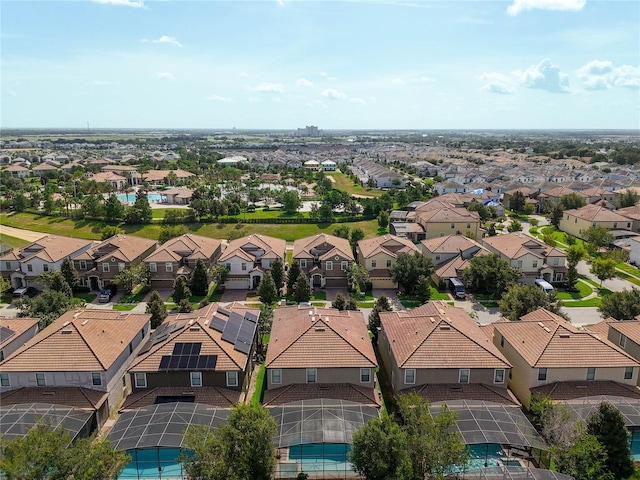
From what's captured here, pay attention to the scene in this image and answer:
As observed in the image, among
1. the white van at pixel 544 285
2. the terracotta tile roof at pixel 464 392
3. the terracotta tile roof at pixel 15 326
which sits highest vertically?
the terracotta tile roof at pixel 15 326

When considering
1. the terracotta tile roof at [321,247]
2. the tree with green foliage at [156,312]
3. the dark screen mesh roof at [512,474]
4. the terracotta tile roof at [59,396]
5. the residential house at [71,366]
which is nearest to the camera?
the dark screen mesh roof at [512,474]

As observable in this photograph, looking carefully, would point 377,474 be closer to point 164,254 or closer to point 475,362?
point 475,362

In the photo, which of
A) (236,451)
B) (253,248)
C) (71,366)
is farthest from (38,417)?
(253,248)

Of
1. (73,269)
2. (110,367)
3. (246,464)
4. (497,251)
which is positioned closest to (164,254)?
(73,269)

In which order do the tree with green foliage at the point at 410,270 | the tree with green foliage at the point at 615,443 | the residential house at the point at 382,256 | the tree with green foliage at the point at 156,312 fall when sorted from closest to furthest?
the tree with green foliage at the point at 615,443, the tree with green foliage at the point at 156,312, the tree with green foliage at the point at 410,270, the residential house at the point at 382,256

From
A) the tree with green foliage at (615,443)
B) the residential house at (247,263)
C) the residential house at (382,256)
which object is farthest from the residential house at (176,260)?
the tree with green foliage at (615,443)

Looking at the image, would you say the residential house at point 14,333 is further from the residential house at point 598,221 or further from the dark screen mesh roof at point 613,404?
the residential house at point 598,221

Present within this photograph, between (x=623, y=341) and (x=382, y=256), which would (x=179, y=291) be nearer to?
(x=382, y=256)
